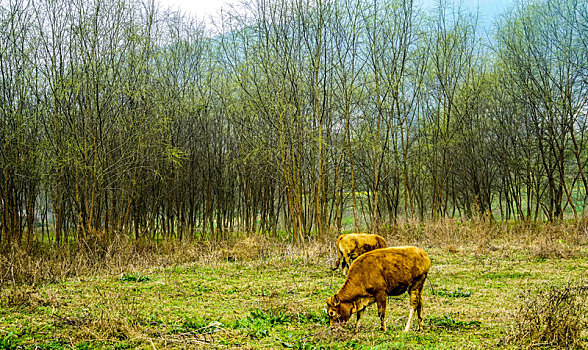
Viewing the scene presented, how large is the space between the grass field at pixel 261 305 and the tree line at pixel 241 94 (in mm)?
3595

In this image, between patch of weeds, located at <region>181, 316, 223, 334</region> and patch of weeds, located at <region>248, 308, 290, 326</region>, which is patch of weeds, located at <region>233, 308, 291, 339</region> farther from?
patch of weeds, located at <region>181, 316, 223, 334</region>

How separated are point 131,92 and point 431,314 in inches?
399

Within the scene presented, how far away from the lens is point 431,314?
5344mm

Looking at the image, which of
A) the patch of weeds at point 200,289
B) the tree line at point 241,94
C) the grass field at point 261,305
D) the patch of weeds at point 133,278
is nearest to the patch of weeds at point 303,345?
the grass field at point 261,305

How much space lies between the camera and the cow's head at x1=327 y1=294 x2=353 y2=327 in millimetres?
4348

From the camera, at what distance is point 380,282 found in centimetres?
430

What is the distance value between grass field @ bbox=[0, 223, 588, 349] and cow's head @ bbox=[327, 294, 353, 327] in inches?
4.4

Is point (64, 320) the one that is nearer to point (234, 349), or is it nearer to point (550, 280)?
point (234, 349)

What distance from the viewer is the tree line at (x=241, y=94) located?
1149cm

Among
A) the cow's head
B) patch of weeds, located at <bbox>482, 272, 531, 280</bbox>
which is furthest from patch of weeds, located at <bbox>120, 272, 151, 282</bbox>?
patch of weeds, located at <bbox>482, 272, 531, 280</bbox>

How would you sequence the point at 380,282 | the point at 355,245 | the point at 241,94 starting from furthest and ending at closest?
the point at 241,94 < the point at 355,245 < the point at 380,282

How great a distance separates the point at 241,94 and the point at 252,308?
12.0 metres

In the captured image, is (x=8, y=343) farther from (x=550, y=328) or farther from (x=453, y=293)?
(x=453, y=293)

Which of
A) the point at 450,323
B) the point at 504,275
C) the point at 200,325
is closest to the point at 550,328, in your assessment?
the point at 450,323
